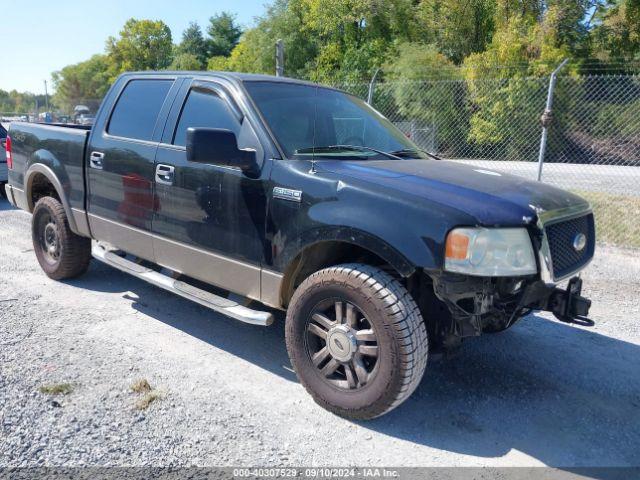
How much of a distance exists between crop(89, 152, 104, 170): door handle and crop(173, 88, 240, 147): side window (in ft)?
3.13

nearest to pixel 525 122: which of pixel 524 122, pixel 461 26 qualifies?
pixel 524 122

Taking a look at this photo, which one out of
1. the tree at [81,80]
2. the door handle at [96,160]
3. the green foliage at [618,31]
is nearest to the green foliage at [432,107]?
the green foliage at [618,31]

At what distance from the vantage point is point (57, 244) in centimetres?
558

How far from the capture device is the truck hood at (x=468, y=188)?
2980mm

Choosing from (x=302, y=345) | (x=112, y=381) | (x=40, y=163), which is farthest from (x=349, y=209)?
(x=40, y=163)

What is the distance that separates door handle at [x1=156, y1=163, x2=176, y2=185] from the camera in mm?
4141

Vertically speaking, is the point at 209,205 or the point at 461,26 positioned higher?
the point at 461,26

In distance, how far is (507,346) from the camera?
4.48 meters

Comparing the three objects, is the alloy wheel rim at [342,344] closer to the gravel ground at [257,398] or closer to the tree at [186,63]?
the gravel ground at [257,398]

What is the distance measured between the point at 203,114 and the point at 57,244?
2451 mm

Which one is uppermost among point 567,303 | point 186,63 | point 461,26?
point 186,63

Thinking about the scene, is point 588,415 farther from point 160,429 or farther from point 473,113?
point 473,113

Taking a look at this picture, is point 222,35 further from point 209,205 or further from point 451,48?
point 209,205

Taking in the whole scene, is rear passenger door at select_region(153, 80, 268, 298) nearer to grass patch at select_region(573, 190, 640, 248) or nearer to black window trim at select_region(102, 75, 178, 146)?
black window trim at select_region(102, 75, 178, 146)
